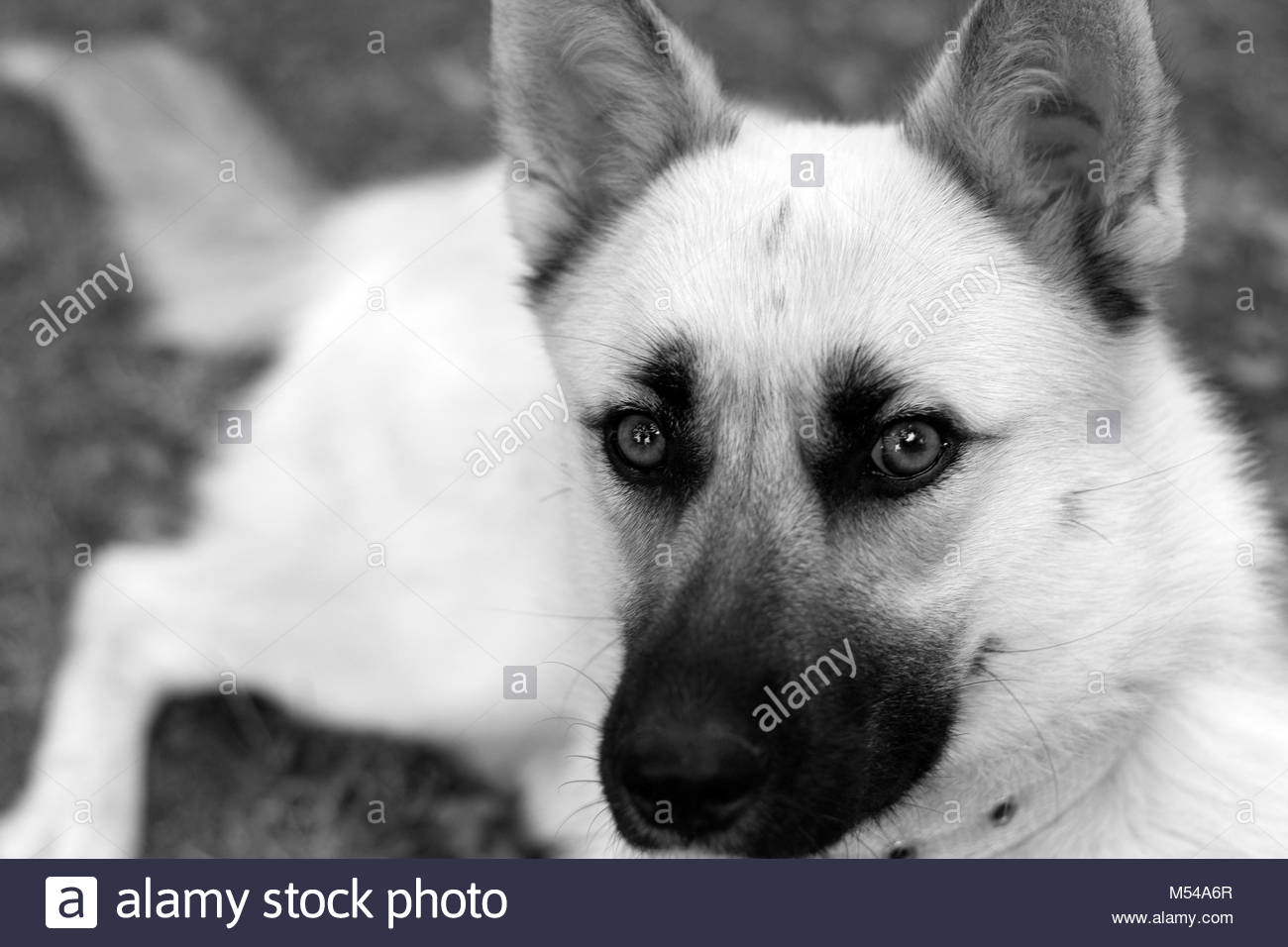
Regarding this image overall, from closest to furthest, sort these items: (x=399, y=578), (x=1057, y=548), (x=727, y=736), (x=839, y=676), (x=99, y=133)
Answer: (x=727, y=736) < (x=839, y=676) < (x=1057, y=548) < (x=399, y=578) < (x=99, y=133)

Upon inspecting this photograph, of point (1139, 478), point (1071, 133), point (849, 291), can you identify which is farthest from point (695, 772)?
point (1071, 133)

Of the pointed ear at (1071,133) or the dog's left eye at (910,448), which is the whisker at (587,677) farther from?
the pointed ear at (1071,133)

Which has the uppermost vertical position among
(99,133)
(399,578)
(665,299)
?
(665,299)

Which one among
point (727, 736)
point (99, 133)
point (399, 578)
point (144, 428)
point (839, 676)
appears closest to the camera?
point (727, 736)

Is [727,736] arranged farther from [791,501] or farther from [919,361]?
[919,361]

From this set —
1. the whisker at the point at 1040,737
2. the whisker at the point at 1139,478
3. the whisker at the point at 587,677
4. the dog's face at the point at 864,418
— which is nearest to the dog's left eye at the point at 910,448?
the dog's face at the point at 864,418

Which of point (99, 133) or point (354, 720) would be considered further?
point (99, 133)

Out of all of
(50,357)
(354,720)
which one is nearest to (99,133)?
(50,357)
